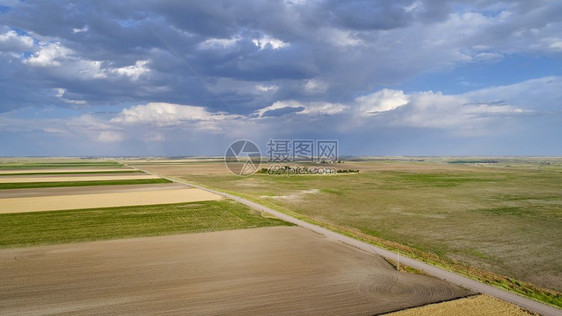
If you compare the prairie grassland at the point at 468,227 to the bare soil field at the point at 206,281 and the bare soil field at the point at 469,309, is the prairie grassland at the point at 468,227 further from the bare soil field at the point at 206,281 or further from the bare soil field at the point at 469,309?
the bare soil field at the point at 206,281

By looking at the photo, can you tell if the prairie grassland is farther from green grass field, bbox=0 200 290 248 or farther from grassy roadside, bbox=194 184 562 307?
green grass field, bbox=0 200 290 248

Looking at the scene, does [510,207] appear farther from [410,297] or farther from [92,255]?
[92,255]

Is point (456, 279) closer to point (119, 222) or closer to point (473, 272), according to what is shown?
point (473, 272)

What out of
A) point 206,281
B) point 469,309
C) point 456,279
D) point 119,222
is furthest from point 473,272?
point 119,222

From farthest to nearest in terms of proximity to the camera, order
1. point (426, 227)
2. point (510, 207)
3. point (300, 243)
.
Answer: point (510, 207)
point (426, 227)
point (300, 243)

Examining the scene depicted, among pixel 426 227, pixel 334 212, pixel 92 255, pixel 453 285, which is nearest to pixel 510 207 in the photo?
pixel 426 227

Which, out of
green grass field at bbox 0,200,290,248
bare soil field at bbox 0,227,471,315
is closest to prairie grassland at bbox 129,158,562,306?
bare soil field at bbox 0,227,471,315

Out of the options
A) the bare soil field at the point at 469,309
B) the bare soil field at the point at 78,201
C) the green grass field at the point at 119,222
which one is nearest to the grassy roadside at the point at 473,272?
the bare soil field at the point at 469,309
